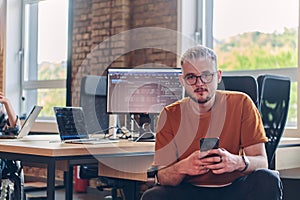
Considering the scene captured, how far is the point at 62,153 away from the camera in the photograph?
7.62 ft

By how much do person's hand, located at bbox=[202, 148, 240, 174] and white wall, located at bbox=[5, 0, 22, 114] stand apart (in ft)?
17.5

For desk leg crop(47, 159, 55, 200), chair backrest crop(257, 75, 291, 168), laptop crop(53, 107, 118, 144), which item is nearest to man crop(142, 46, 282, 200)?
desk leg crop(47, 159, 55, 200)

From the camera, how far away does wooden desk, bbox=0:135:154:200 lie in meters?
2.30

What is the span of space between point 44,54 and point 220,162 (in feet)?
16.7

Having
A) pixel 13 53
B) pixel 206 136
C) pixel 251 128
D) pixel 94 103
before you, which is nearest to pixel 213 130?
pixel 206 136

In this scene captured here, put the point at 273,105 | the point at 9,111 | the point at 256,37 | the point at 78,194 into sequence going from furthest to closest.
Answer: the point at 78,194, the point at 256,37, the point at 9,111, the point at 273,105

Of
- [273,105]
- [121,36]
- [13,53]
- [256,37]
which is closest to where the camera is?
[273,105]

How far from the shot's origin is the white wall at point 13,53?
7.06m

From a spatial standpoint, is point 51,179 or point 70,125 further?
point 70,125

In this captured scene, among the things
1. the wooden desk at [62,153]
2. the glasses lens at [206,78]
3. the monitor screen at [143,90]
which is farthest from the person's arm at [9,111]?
the glasses lens at [206,78]

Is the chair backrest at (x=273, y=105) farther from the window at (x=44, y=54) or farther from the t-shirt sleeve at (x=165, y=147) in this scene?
the window at (x=44, y=54)

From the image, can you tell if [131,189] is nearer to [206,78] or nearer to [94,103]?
[94,103]

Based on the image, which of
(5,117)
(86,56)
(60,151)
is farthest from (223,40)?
(60,151)

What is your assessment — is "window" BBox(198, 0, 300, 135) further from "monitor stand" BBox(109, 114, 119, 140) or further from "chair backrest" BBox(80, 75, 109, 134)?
"monitor stand" BBox(109, 114, 119, 140)
